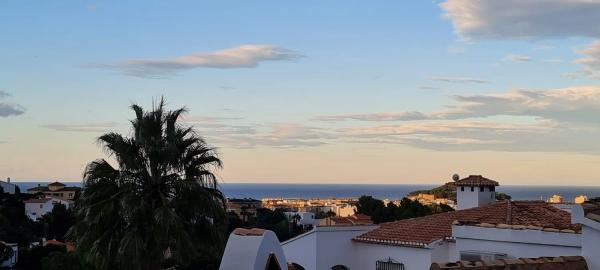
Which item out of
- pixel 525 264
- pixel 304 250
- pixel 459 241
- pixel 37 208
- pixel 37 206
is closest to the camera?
pixel 525 264

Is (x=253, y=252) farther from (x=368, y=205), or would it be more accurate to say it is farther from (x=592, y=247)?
(x=368, y=205)

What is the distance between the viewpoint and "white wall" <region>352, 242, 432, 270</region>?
19.0 meters

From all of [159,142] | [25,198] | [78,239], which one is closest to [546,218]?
[159,142]

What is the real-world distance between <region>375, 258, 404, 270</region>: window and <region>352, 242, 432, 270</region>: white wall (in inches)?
3.6

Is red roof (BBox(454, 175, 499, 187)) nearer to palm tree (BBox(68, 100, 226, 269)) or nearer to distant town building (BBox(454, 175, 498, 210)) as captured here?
distant town building (BBox(454, 175, 498, 210))

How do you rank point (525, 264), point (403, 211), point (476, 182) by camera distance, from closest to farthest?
point (525, 264)
point (476, 182)
point (403, 211)

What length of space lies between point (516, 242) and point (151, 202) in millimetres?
8459

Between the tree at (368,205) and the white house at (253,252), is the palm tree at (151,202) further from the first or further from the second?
the tree at (368,205)

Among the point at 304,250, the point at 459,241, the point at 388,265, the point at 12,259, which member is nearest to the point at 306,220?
the point at 12,259

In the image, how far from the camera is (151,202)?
48.1 feet

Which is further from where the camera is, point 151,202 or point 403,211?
point 403,211

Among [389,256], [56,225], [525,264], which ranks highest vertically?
[525,264]

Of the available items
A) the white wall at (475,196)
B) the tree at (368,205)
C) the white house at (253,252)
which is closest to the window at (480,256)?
the white wall at (475,196)

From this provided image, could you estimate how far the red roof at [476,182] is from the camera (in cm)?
2306
